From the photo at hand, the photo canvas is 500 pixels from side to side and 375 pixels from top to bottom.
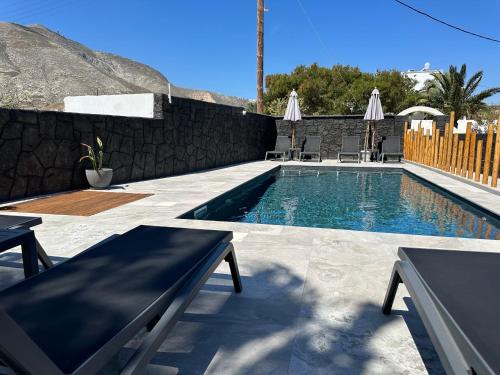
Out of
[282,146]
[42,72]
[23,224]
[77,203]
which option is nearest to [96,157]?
[77,203]

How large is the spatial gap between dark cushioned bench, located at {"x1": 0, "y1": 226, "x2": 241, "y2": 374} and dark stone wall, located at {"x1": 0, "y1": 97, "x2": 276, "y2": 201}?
188 inches

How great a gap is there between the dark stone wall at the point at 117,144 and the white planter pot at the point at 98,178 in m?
0.31

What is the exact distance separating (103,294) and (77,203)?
14.9ft

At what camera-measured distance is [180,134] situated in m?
9.80

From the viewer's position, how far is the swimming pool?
511 centimetres

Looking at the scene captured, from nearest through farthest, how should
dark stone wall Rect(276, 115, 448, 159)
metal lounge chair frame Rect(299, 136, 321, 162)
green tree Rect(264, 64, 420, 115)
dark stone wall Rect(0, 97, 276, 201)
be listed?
dark stone wall Rect(0, 97, 276, 201)
metal lounge chair frame Rect(299, 136, 321, 162)
dark stone wall Rect(276, 115, 448, 159)
green tree Rect(264, 64, 420, 115)

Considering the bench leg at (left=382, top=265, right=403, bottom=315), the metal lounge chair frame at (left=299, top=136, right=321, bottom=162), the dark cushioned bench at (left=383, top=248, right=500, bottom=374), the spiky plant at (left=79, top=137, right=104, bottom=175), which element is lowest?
the bench leg at (left=382, top=265, right=403, bottom=315)

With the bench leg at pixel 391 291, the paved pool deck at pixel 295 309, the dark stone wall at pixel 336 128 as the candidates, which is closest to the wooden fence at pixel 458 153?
the dark stone wall at pixel 336 128

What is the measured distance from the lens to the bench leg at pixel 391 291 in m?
2.03

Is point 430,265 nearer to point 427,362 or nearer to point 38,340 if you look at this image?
point 427,362

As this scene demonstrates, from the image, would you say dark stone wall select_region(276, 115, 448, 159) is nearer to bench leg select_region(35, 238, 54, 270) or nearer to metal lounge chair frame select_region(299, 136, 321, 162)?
metal lounge chair frame select_region(299, 136, 321, 162)

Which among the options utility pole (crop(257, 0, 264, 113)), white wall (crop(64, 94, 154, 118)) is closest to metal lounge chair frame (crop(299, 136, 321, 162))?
utility pole (crop(257, 0, 264, 113))

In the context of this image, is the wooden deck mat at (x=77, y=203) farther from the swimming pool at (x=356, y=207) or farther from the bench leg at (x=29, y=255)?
the bench leg at (x=29, y=255)

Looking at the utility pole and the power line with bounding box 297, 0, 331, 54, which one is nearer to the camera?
the utility pole
